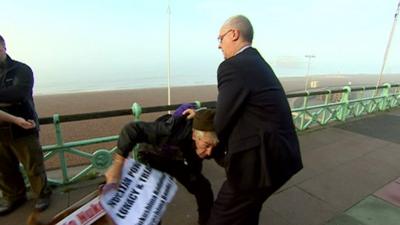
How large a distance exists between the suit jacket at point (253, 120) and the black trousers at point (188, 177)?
2.34ft

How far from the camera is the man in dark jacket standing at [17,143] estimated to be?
272 cm

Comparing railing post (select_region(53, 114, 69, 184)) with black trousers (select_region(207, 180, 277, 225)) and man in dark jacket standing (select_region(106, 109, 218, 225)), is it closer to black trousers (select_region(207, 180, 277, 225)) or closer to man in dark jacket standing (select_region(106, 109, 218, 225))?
man in dark jacket standing (select_region(106, 109, 218, 225))

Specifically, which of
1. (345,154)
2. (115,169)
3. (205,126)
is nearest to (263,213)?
(205,126)

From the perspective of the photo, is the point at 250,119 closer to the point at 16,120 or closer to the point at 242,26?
the point at 242,26

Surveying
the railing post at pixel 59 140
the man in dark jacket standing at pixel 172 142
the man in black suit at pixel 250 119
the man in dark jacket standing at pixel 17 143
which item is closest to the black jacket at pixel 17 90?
the man in dark jacket standing at pixel 17 143

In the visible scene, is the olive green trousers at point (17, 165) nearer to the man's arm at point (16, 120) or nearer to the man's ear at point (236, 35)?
A: the man's arm at point (16, 120)

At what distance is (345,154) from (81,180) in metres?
4.73

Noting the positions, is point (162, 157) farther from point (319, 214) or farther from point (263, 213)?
point (319, 214)

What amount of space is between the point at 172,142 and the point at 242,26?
3.13 ft

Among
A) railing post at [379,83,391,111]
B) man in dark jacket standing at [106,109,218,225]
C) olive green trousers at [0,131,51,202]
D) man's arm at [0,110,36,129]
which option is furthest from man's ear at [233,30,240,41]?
railing post at [379,83,391,111]

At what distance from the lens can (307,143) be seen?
5.93m

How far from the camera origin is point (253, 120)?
1646 millimetres

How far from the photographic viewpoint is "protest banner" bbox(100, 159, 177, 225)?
172 cm

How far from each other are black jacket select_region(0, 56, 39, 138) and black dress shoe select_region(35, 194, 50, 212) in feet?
2.72
